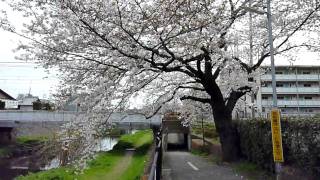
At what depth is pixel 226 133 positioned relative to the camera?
16594 mm

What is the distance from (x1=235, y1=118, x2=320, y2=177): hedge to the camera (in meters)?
9.09

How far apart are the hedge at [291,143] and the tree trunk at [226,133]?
102 centimetres

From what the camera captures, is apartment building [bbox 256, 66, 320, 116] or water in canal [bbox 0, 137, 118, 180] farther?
apartment building [bbox 256, 66, 320, 116]

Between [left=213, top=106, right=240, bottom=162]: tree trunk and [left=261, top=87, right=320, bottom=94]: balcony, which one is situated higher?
[left=261, top=87, right=320, bottom=94]: balcony

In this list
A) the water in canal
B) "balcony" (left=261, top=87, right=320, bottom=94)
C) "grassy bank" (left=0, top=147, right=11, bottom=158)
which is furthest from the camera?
"balcony" (left=261, top=87, right=320, bottom=94)

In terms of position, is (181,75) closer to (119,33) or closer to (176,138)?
(119,33)

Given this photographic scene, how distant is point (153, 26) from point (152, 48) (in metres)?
1.14

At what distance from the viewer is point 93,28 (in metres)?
9.12

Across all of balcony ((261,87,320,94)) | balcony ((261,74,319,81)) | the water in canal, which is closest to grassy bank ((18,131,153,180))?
the water in canal

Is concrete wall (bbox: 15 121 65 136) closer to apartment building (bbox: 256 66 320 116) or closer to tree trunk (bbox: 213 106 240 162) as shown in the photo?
tree trunk (bbox: 213 106 240 162)

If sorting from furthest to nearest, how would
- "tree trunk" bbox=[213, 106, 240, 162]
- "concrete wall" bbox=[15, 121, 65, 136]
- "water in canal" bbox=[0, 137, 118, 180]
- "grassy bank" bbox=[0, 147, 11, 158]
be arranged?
"grassy bank" bbox=[0, 147, 11, 158], "concrete wall" bbox=[15, 121, 65, 136], "water in canal" bbox=[0, 137, 118, 180], "tree trunk" bbox=[213, 106, 240, 162]

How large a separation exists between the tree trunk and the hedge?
102cm

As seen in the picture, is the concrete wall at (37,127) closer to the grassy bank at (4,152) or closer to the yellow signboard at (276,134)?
the grassy bank at (4,152)

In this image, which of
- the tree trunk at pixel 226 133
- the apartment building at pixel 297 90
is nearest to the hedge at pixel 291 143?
the tree trunk at pixel 226 133
